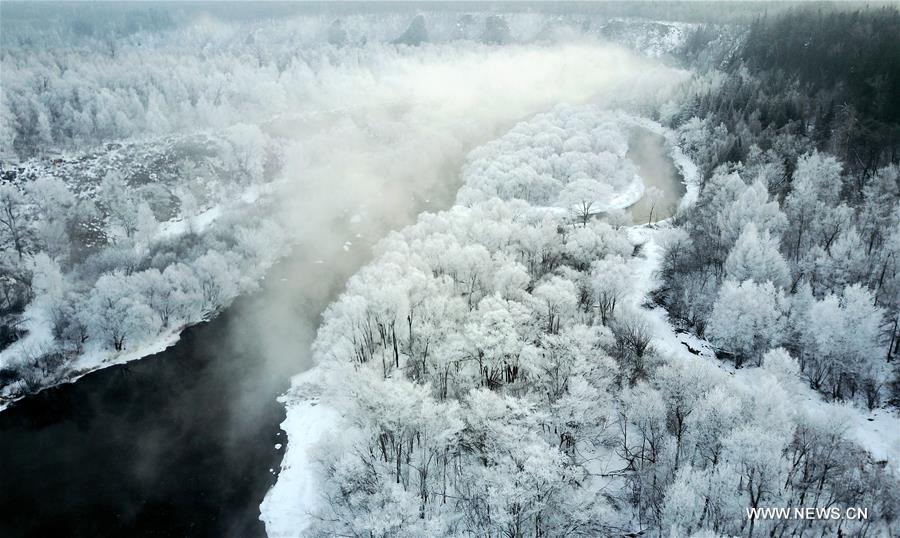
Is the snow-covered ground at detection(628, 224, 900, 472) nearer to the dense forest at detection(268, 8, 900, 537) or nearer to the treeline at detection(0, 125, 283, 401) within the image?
the dense forest at detection(268, 8, 900, 537)

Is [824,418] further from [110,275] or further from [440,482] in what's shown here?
[110,275]

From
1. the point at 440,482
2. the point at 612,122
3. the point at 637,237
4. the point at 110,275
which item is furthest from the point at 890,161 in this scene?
the point at 110,275

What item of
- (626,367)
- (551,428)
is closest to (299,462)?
(551,428)

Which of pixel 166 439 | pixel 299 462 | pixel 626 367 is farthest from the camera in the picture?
pixel 166 439

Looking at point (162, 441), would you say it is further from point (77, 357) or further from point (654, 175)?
point (654, 175)

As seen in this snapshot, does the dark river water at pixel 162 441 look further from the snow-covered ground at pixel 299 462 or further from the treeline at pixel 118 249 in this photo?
the treeline at pixel 118 249

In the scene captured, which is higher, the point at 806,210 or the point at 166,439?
the point at 806,210
